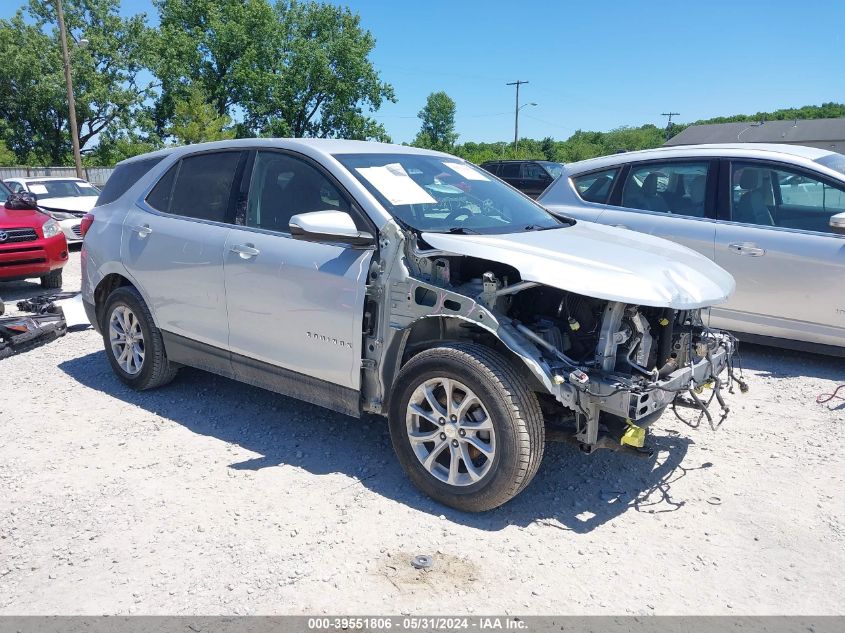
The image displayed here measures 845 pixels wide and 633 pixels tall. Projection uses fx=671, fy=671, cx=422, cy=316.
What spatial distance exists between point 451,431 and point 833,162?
4.51 m

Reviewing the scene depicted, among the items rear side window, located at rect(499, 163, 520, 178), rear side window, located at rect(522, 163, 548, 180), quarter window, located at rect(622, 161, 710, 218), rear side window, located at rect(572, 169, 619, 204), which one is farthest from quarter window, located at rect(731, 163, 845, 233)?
rear side window, located at rect(499, 163, 520, 178)

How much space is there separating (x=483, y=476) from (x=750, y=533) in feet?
4.40

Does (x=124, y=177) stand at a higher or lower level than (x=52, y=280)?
higher

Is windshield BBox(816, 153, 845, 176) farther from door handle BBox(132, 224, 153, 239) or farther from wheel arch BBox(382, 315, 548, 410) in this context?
door handle BBox(132, 224, 153, 239)

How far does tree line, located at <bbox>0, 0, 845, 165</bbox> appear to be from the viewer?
149ft

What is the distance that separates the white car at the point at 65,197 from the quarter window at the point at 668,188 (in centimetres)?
1084

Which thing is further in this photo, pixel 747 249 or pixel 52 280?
pixel 52 280

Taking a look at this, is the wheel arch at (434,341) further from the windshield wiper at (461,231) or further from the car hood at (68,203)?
the car hood at (68,203)

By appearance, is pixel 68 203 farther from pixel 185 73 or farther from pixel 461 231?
pixel 185 73

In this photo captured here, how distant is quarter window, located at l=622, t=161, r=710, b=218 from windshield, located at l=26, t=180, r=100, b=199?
12654mm

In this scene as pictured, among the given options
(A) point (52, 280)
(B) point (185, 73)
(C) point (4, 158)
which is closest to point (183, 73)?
(B) point (185, 73)

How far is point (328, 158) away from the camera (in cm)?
401

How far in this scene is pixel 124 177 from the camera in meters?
5.38

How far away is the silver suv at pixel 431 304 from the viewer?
10.6 ft
